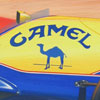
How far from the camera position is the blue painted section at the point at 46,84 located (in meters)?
2.77

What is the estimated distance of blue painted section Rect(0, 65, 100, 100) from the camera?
9.09 ft

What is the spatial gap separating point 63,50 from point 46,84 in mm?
436

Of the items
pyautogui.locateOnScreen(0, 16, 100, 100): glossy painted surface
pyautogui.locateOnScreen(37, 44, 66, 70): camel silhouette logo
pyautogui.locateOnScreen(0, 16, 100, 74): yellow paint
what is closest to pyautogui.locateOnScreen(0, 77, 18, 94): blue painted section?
pyautogui.locateOnScreen(0, 16, 100, 100): glossy painted surface

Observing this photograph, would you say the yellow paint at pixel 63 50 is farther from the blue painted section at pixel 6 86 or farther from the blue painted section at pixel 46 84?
the blue painted section at pixel 6 86

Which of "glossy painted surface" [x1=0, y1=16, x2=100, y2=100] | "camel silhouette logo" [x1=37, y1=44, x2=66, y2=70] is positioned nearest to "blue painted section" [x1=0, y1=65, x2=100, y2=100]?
"glossy painted surface" [x1=0, y1=16, x2=100, y2=100]

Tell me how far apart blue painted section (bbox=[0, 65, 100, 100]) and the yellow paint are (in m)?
0.07

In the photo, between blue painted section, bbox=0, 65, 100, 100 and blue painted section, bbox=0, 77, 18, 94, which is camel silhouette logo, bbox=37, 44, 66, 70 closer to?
blue painted section, bbox=0, 65, 100, 100

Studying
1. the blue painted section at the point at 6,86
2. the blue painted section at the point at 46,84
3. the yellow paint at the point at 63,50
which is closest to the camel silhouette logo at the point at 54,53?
the yellow paint at the point at 63,50

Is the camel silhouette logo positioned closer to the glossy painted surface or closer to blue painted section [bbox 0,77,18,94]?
the glossy painted surface

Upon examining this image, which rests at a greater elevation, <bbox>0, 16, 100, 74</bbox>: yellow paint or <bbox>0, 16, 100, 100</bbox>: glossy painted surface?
<bbox>0, 16, 100, 74</bbox>: yellow paint

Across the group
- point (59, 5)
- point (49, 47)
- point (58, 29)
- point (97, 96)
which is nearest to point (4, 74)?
point (49, 47)

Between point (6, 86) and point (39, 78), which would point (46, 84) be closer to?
point (39, 78)

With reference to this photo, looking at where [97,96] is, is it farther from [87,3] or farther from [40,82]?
[87,3]

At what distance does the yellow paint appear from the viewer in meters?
2.72
